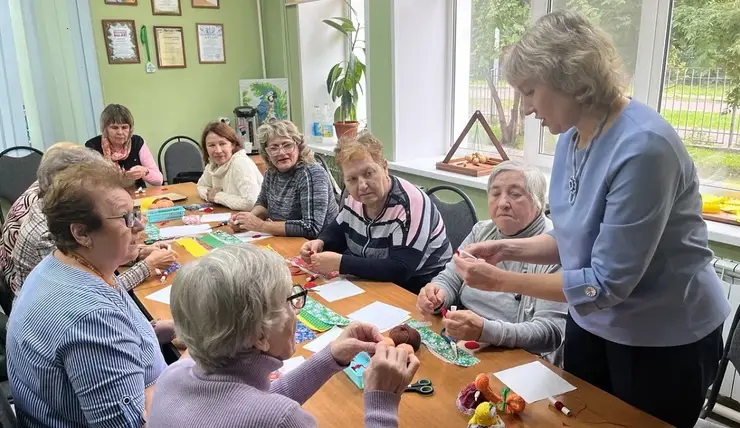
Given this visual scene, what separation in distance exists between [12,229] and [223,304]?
73.0 inches

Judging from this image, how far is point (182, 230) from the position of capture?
2.96 m

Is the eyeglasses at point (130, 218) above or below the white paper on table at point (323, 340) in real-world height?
above

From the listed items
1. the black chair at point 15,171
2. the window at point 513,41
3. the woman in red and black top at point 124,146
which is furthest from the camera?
the black chair at point 15,171

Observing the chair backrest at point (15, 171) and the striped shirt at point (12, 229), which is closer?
the striped shirt at point (12, 229)

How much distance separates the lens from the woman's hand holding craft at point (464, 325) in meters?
1.54

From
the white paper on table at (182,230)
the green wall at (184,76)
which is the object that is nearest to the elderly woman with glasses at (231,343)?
the white paper on table at (182,230)

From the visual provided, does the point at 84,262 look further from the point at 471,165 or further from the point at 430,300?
the point at 471,165

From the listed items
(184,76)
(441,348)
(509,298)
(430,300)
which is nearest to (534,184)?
(509,298)

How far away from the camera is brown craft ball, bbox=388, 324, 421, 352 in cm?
157

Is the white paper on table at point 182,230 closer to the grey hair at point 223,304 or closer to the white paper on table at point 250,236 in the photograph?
the white paper on table at point 250,236

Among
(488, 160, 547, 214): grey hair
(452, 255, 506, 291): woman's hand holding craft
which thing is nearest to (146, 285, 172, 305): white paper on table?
(452, 255, 506, 291): woman's hand holding craft

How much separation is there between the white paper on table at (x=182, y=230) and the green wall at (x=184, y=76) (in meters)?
2.36

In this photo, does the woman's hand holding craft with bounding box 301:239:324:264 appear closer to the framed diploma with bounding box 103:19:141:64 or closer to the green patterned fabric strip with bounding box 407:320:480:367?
the green patterned fabric strip with bounding box 407:320:480:367

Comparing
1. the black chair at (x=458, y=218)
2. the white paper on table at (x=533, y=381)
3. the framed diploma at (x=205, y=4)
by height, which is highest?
the framed diploma at (x=205, y=4)
